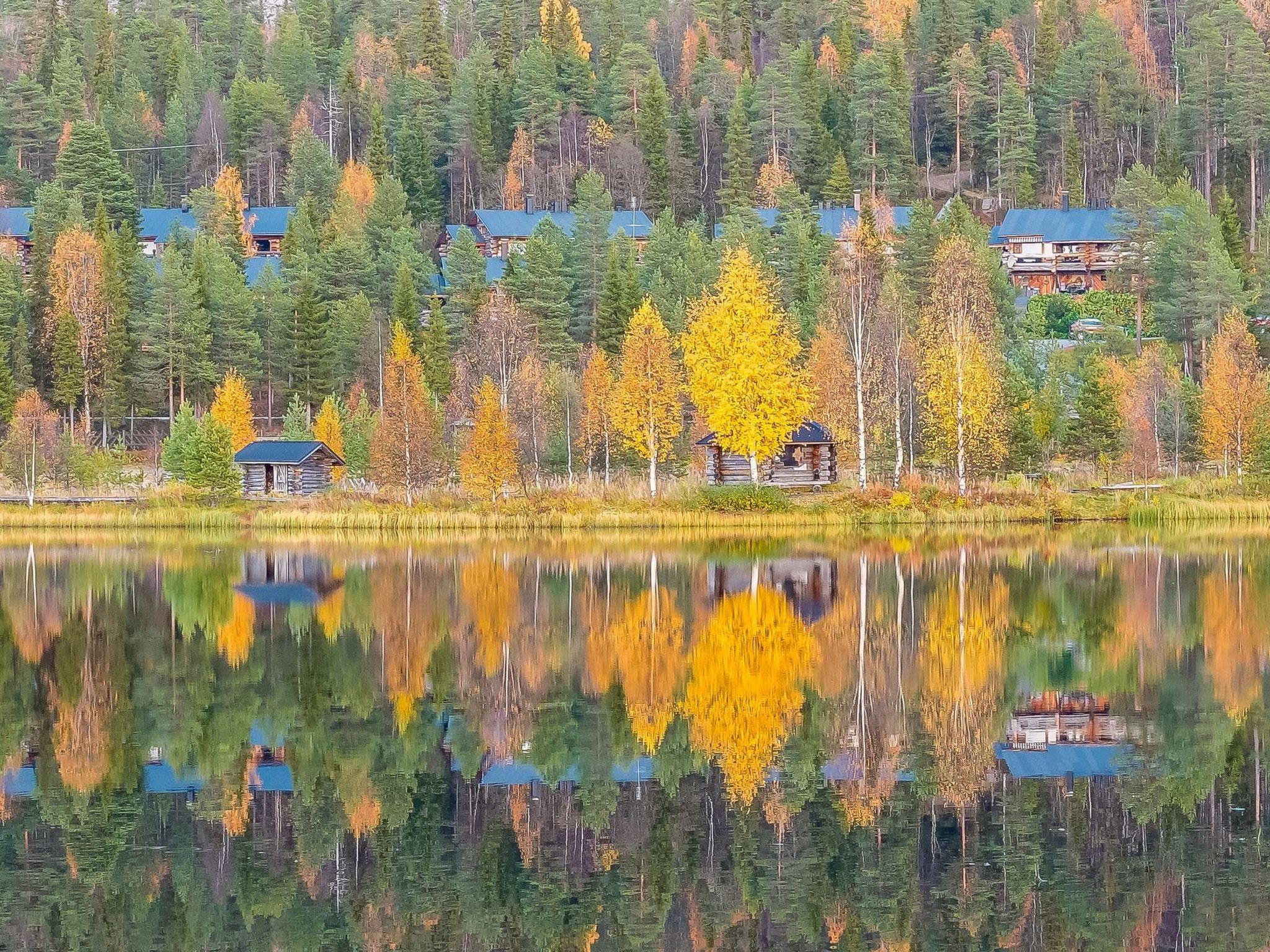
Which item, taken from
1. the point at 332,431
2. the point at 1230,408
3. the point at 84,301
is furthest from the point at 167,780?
the point at 84,301

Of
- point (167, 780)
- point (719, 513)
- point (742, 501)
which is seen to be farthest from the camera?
point (742, 501)

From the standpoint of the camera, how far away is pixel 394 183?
105188 mm

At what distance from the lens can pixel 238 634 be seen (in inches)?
1280

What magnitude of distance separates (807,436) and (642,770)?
47.3 m

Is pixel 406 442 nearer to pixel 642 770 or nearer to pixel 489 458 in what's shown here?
pixel 489 458

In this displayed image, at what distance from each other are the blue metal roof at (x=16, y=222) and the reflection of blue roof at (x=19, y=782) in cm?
9523

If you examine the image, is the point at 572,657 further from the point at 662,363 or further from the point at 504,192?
the point at 504,192

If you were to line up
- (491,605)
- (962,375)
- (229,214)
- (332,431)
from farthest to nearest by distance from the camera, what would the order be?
(229,214), (332,431), (962,375), (491,605)

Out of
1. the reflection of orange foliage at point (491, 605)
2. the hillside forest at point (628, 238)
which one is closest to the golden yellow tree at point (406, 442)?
the hillside forest at point (628, 238)

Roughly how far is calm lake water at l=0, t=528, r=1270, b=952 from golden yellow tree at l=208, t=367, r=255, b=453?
38.0 meters

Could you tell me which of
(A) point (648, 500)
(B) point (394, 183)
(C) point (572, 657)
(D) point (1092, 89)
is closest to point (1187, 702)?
(C) point (572, 657)

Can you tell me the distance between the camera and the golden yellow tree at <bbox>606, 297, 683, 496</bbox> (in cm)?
6475

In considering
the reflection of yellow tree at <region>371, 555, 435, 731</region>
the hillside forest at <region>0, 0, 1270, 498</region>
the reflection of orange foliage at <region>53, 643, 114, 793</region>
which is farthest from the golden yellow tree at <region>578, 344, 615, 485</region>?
the reflection of orange foliage at <region>53, 643, 114, 793</region>

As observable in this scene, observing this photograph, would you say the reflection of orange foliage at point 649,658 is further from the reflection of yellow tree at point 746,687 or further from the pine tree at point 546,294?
the pine tree at point 546,294
